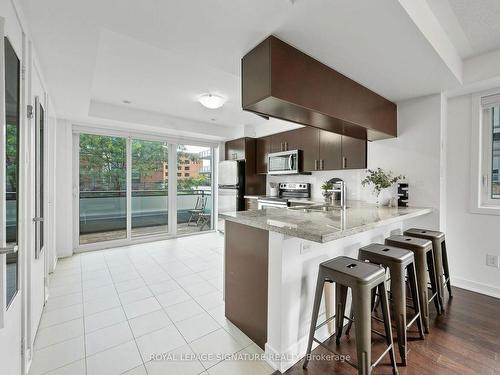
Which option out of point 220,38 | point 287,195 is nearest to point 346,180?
point 287,195

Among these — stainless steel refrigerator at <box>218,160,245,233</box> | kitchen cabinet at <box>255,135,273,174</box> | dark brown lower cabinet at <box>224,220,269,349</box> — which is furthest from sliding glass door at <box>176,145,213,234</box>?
dark brown lower cabinet at <box>224,220,269,349</box>

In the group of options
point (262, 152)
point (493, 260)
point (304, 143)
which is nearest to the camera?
point (493, 260)

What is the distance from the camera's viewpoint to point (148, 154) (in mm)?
4867

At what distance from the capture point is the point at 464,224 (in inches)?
108

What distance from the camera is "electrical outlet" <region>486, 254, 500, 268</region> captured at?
8.29 feet

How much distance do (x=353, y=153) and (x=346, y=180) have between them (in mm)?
536

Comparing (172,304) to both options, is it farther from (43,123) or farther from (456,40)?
(456,40)

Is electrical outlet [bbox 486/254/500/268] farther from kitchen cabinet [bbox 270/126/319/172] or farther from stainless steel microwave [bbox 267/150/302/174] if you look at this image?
stainless steel microwave [bbox 267/150/302/174]

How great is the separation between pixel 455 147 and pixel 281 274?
109 inches

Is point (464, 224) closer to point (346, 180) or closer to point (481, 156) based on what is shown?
point (481, 156)

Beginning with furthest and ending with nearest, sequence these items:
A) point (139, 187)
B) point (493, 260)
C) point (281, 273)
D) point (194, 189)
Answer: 1. point (194, 189)
2. point (139, 187)
3. point (493, 260)
4. point (281, 273)

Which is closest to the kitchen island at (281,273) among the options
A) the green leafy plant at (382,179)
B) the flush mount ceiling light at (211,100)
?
the green leafy plant at (382,179)

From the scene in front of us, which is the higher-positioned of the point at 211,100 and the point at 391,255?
the point at 211,100

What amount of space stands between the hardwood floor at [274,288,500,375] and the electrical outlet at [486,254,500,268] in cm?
50
